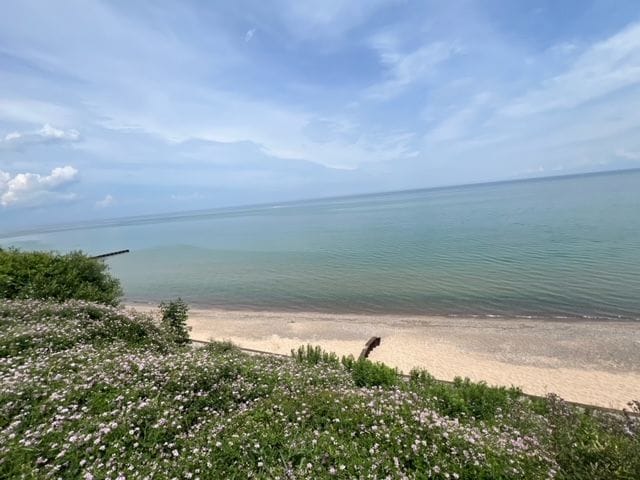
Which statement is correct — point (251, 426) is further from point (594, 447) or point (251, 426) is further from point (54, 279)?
point (54, 279)

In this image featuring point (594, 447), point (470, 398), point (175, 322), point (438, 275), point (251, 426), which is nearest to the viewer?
point (594, 447)

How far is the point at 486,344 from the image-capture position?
1808cm

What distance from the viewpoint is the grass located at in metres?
4.72

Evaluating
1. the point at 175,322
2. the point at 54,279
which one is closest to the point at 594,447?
the point at 175,322

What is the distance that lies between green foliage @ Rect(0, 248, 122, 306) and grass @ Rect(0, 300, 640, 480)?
255 inches

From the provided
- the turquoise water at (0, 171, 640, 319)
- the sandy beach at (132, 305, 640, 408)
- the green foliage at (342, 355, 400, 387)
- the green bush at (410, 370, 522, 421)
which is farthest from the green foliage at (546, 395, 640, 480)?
the turquoise water at (0, 171, 640, 319)

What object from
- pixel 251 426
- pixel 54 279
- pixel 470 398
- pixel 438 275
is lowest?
pixel 438 275

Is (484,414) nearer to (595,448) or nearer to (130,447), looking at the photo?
(595,448)

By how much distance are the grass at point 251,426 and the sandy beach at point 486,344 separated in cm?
660

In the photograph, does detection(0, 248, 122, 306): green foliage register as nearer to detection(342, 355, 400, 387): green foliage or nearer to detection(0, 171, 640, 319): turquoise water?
detection(342, 355, 400, 387): green foliage

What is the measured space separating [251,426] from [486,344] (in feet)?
55.0

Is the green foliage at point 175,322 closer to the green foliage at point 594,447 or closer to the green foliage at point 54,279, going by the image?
the green foliage at point 54,279

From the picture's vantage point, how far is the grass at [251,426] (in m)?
4.72

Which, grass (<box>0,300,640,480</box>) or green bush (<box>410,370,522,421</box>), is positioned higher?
grass (<box>0,300,640,480</box>)
